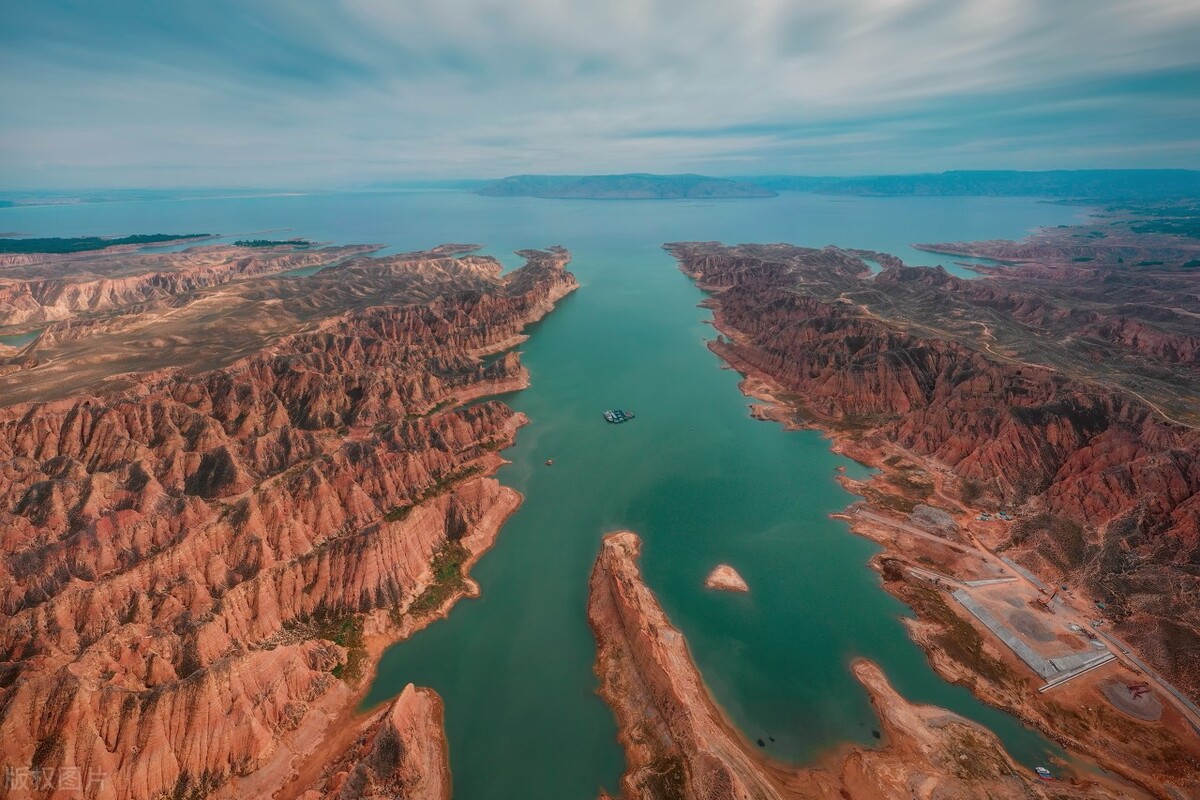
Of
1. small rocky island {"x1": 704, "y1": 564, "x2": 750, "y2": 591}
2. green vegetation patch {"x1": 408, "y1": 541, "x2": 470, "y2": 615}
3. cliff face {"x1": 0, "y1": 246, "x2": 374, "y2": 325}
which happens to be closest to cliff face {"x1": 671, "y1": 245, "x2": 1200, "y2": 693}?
small rocky island {"x1": 704, "y1": 564, "x2": 750, "y2": 591}

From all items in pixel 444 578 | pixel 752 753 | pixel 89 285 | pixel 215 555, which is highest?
pixel 89 285

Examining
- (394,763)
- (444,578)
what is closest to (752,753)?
(394,763)

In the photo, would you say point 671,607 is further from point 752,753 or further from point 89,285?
point 89,285

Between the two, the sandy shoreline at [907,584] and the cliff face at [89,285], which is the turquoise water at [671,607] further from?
the cliff face at [89,285]

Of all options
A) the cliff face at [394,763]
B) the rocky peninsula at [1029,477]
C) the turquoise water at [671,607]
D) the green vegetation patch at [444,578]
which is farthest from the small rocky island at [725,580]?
the cliff face at [394,763]

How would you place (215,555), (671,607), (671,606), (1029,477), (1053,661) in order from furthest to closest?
(1029,477), (671,606), (671,607), (215,555), (1053,661)

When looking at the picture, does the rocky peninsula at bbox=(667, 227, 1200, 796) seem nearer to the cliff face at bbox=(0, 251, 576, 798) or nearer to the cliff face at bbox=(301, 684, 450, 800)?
the cliff face at bbox=(301, 684, 450, 800)

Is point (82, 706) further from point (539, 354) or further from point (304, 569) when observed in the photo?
point (539, 354)
